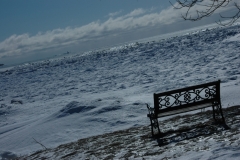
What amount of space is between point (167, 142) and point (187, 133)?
21.0 inches

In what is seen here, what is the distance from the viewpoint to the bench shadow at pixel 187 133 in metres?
4.84

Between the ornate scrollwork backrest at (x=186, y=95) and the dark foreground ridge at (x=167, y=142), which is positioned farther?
the ornate scrollwork backrest at (x=186, y=95)

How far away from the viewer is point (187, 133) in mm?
5109

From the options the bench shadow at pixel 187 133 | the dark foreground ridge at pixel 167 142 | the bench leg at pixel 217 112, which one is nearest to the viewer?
the dark foreground ridge at pixel 167 142

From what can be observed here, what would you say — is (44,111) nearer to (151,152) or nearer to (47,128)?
(47,128)

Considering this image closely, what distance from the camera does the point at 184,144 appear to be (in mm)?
4457

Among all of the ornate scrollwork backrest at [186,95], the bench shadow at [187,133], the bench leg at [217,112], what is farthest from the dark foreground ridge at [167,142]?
the ornate scrollwork backrest at [186,95]

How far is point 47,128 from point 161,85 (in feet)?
22.4

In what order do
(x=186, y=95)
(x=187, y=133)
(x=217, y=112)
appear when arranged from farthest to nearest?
(x=217, y=112) → (x=186, y=95) → (x=187, y=133)

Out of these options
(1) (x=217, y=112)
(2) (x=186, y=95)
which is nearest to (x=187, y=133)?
(2) (x=186, y=95)

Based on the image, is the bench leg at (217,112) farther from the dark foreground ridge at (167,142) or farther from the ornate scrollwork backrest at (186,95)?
the ornate scrollwork backrest at (186,95)

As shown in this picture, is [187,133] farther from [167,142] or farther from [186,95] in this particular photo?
[186,95]

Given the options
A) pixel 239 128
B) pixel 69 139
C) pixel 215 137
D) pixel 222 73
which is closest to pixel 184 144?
pixel 215 137

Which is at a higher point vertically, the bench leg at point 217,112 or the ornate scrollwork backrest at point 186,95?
the ornate scrollwork backrest at point 186,95
